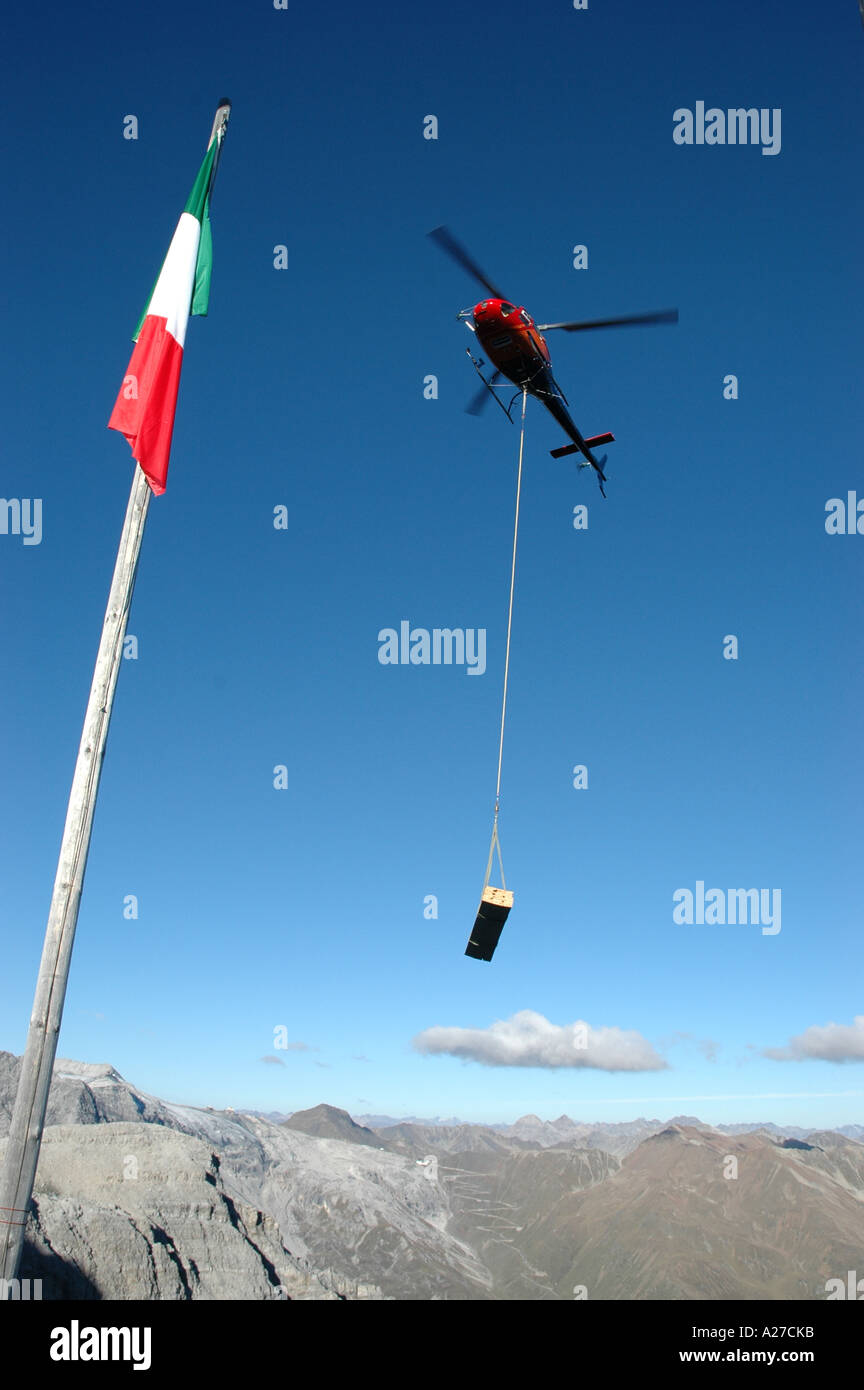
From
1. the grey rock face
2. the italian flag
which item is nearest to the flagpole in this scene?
the italian flag

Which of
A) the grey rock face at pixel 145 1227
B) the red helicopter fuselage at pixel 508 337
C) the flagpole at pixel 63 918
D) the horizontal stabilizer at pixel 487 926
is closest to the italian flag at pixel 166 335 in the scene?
the flagpole at pixel 63 918

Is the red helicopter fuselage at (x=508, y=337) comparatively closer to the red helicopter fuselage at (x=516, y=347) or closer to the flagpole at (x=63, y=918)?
the red helicopter fuselage at (x=516, y=347)

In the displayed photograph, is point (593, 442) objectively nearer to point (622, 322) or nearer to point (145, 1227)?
point (622, 322)

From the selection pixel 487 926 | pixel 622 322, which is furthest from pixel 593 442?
pixel 487 926

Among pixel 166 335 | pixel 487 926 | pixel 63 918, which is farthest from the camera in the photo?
pixel 487 926

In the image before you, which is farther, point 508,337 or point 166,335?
point 508,337
